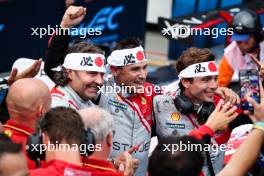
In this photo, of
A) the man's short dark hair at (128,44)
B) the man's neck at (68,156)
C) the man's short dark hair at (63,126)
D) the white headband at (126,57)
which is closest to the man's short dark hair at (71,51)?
the white headband at (126,57)

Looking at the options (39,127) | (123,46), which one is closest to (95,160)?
(39,127)

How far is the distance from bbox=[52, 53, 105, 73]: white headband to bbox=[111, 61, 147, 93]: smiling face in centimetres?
19

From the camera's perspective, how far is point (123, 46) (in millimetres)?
5262

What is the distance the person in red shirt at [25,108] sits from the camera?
4117 millimetres

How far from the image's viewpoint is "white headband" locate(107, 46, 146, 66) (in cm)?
512

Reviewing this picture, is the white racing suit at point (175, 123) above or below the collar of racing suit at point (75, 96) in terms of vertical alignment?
below

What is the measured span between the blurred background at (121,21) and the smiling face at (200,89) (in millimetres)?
2172

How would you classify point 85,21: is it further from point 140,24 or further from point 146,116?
point 146,116

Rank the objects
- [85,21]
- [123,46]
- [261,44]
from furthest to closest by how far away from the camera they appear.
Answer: [85,21]
[261,44]
[123,46]

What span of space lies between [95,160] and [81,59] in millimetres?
1336

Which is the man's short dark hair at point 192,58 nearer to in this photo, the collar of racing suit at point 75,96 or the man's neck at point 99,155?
the collar of racing suit at point 75,96

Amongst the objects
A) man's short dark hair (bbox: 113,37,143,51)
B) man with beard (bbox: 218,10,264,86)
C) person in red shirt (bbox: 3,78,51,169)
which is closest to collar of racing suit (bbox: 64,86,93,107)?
person in red shirt (bbox: 3,78,51,169)

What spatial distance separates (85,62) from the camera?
4.92 m

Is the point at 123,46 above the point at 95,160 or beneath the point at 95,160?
above
